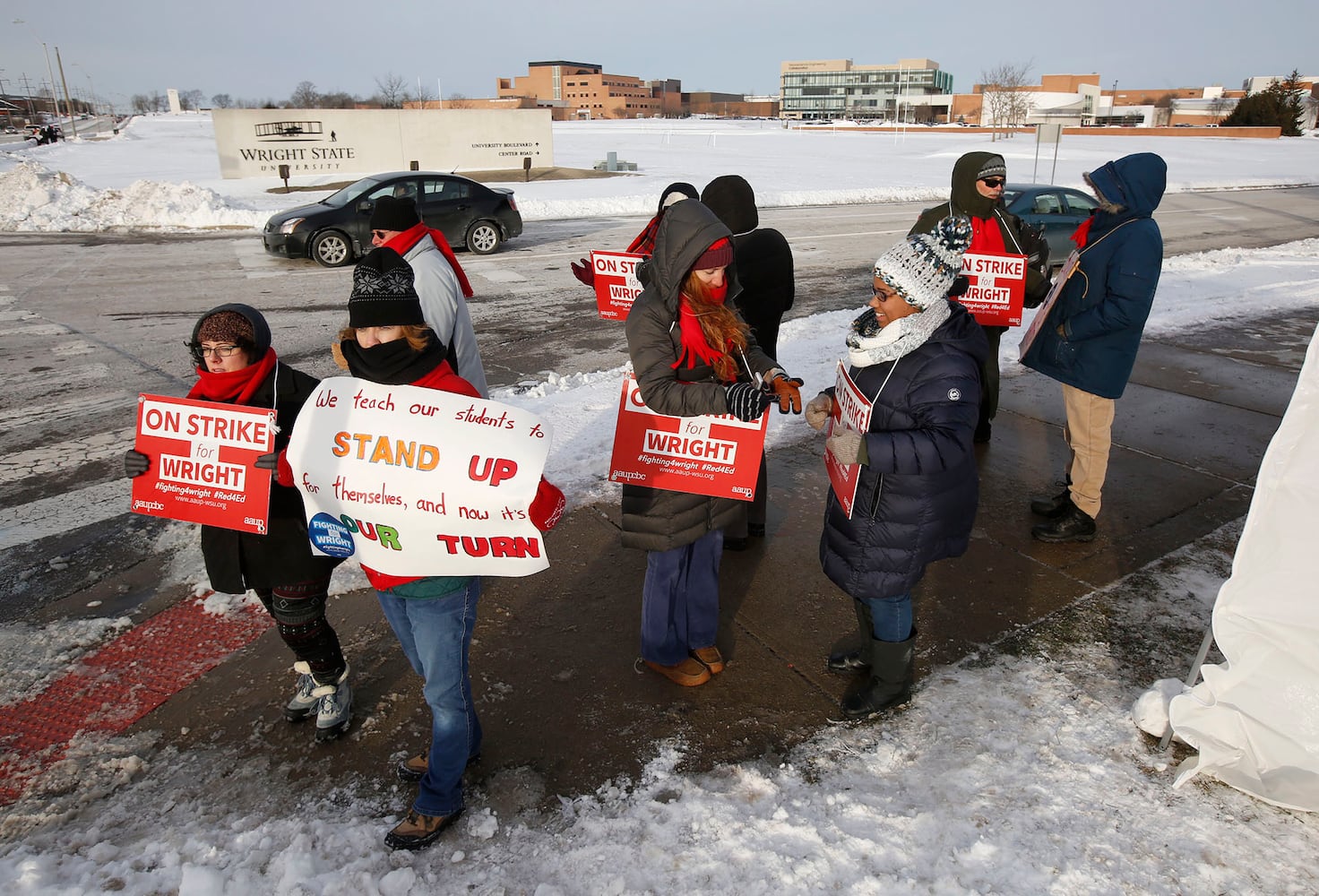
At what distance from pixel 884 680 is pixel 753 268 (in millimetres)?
2154

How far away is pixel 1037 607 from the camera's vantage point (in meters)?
3.77

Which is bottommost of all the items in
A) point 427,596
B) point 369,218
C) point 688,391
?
point 427,596

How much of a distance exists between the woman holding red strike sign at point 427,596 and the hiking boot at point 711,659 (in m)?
1.07

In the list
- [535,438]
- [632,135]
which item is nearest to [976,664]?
[535,438]

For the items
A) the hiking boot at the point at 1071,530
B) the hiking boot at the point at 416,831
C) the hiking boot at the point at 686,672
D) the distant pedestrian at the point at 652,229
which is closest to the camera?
the hiking boot at the point at 416,831

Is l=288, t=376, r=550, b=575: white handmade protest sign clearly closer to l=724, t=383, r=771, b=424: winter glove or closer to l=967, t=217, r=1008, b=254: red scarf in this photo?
l=724, t=383, r=771, b=424: winter glove

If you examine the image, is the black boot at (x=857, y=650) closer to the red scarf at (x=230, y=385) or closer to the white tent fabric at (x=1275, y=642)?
the white tent fabric at (x=1275, y=642)

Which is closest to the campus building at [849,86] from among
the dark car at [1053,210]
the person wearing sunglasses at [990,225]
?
the dark car at [1053,210]

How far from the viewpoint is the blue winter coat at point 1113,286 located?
3939 millimetres

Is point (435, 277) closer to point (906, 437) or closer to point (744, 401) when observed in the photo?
point (744, 401)

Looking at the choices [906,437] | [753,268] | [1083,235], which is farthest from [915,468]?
[1083,235]

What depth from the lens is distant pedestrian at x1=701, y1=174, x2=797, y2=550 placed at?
395 centimetres

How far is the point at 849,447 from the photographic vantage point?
269cm

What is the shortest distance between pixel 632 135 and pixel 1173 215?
4212cm
